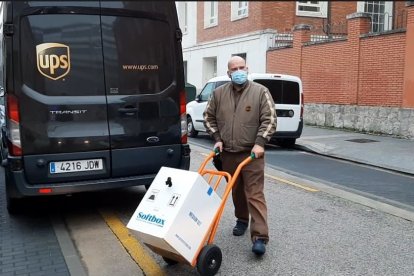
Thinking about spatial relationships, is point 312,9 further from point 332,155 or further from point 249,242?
point 249,242

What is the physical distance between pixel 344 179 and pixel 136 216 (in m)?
5.26

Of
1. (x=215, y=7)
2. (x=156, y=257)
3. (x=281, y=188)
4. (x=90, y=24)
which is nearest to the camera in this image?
(x=156, y=257)

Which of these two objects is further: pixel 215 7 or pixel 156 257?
pixel 215 7

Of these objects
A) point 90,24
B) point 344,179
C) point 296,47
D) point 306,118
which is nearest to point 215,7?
point 296,47

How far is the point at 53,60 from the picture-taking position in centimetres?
508

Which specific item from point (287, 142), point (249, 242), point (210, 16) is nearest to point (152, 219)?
point (249, 242)

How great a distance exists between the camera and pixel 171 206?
146 inches

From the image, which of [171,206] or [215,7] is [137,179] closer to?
[171,206]

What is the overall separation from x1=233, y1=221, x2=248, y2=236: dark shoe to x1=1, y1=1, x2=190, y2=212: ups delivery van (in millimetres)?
Result: 1190

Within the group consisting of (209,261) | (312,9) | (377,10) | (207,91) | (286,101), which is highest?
(312,9)

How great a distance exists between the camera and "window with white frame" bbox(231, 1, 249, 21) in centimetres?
2104

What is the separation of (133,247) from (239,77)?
1914mm

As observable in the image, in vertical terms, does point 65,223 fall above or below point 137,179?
below

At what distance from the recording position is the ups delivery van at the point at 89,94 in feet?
16.4
